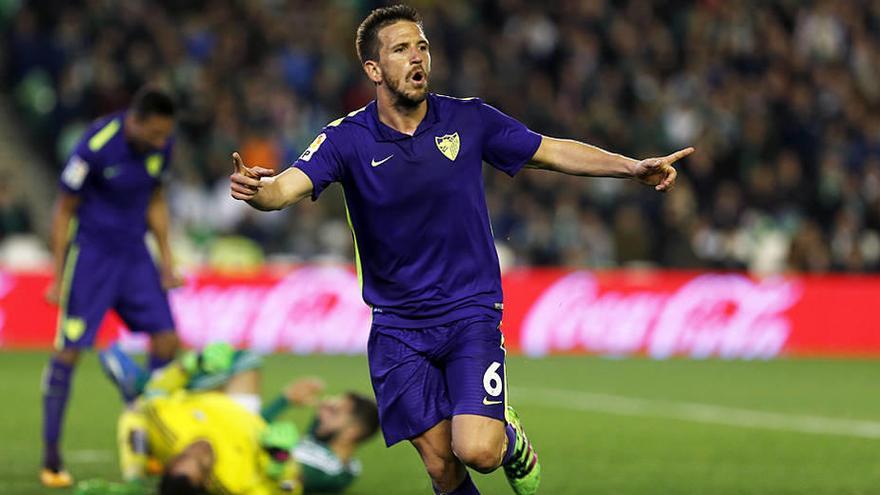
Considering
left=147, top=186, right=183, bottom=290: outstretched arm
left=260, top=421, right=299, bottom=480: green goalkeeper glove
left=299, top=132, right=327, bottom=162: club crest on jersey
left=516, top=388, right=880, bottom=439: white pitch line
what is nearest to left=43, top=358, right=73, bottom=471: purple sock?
left=147, top=186, right=183, bottom=290: outstretched arm

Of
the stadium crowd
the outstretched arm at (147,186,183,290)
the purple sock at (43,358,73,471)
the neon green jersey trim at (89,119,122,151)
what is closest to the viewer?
the purple sock at (43,358,73,471)

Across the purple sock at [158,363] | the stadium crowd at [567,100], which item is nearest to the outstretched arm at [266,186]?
the purple sock at [158,363]

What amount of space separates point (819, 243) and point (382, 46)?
14.6 meters

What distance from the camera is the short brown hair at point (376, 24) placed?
6398 mm

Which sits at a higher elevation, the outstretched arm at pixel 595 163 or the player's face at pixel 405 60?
the player's face at pixel 405 60

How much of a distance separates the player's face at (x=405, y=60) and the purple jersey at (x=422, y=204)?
0.20m

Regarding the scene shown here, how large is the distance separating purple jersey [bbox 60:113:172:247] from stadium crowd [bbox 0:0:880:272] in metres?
9.43

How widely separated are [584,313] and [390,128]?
1263 centimetres

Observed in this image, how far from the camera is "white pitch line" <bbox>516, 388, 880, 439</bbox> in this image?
11812mm

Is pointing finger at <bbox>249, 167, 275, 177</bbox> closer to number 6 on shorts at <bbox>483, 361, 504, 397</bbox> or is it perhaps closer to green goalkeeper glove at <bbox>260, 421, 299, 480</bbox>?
number 6 on shorts at <bbox>483, 361, 504, 397</bbox>

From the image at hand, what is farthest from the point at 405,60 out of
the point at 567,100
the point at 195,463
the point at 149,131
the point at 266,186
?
the point at 567,100

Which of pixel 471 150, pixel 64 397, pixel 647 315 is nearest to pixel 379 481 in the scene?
pixel 64 397

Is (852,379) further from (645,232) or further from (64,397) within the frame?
(64,397)

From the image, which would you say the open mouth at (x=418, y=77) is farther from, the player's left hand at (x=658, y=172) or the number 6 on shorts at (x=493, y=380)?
the number 6 on shorts at (x=493, y=380)
